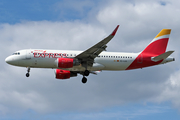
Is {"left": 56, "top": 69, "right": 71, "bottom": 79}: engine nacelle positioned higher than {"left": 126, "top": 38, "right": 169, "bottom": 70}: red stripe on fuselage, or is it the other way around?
{"left": 126, "top": 38, "right": 169, "bottom": 70}: red stripe on fuselage

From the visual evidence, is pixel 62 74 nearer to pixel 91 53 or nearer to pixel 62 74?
pixel 62 74

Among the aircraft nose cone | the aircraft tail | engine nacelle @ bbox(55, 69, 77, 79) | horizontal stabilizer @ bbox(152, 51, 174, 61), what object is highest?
the aircraft tail

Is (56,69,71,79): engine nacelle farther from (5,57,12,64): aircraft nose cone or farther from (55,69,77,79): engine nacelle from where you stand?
(5,57,12,64): aircraft nose cone

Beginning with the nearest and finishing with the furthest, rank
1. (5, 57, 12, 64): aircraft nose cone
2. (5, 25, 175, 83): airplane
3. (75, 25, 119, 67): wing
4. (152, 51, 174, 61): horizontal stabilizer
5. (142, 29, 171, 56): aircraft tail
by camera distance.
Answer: (75, 25, 119, 67): wing, (5, 25, 175, 83): airplane, (5, 57, 12, 64): aircraft nose cone, (152, 51, 174, 61): horizontal stabilizer, (142, 29, 171, 56): aircraft tail

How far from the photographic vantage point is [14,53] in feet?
142

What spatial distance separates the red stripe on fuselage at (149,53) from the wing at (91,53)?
6.03 metres

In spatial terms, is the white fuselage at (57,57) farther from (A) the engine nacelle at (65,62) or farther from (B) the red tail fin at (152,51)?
(A) the engine nacelle at (65,62)

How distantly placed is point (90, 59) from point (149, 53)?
31.0 ft

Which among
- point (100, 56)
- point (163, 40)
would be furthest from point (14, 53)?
point (163, 40)

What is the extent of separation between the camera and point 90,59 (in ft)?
141

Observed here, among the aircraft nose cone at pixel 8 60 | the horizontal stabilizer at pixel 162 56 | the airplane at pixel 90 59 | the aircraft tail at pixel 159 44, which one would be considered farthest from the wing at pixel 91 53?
the aircraft nose cone at pixel 8 60

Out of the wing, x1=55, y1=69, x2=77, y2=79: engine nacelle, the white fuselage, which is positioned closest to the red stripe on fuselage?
the white fuselage

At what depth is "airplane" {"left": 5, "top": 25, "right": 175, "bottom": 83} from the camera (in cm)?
4200

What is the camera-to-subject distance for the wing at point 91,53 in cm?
3994
